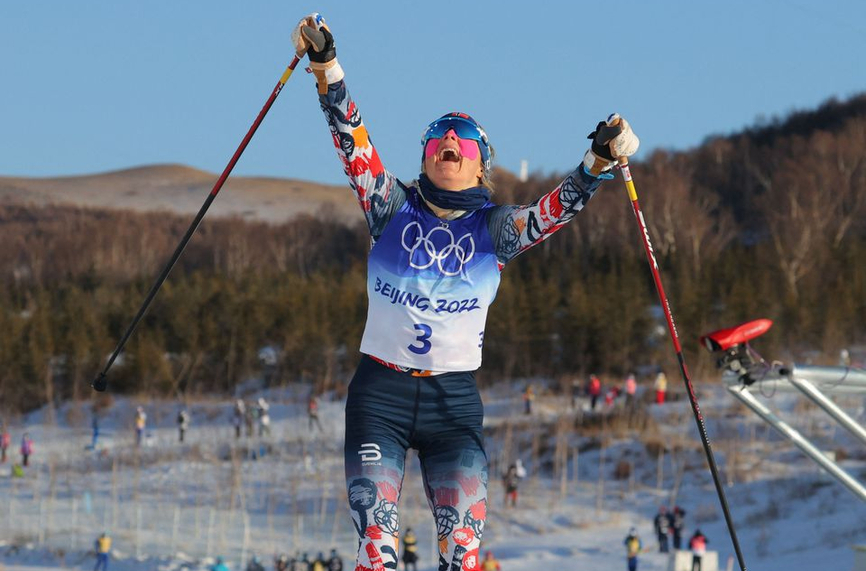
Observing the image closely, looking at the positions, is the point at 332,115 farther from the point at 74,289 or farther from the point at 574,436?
the point at 74,289

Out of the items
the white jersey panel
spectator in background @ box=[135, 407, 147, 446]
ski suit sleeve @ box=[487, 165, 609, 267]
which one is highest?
spectator in background @ box=[135, 407, 147, 446]

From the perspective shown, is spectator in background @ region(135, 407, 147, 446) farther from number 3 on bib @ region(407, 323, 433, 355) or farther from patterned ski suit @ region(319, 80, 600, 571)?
number 3 on bib @ region(407, 323, 433, 355)

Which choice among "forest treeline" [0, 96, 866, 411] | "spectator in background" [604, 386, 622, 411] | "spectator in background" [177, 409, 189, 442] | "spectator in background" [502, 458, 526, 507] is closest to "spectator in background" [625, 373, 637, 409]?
"spectator in background" [604, 386, 622, 411]

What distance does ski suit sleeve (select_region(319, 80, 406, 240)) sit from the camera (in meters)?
5.40

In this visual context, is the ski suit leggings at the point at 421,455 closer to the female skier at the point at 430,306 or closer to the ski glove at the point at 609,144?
the female skier at the point at 430,306

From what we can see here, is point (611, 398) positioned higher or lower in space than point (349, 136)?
higher

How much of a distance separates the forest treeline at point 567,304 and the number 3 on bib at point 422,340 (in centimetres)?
5019

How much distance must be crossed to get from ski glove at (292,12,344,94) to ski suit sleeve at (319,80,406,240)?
5cm

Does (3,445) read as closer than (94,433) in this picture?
Yes

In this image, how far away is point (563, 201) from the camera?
5520mm

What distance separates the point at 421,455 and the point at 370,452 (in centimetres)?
31

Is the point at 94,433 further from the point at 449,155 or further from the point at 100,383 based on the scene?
the point at 449,155

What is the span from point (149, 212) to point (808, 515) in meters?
95.5

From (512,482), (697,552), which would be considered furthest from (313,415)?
(697,552)
